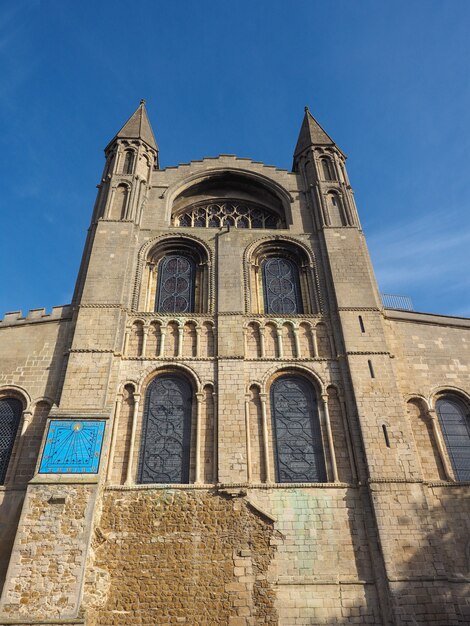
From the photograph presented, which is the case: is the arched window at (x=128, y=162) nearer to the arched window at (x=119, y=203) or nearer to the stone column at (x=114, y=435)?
the arched window at (x=119, y=203)

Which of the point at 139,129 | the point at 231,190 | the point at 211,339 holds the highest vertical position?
the point at 139,129

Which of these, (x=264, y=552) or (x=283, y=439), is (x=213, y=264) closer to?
(x=283, y=439)

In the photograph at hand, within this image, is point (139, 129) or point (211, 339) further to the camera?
point (139, 129)

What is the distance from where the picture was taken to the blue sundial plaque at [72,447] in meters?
11.8

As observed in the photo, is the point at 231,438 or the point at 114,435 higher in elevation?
the point at 114,435

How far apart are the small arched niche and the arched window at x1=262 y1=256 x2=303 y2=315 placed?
8.98 ft

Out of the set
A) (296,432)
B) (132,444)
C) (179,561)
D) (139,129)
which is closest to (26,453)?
(132,444)

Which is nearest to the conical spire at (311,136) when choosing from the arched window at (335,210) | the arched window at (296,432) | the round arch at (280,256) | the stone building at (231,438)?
the arched window at (335,210)

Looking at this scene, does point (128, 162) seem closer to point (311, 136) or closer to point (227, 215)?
point (227, 215)

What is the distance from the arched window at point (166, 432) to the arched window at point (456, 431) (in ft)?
23.3

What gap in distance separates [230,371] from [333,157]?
38.7 feet

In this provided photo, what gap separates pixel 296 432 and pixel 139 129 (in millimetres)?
15288

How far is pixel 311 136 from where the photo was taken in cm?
2238

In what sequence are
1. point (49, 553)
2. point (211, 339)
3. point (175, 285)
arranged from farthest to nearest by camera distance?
point (175, 285) < point (211, 339) < point (49, 553)
